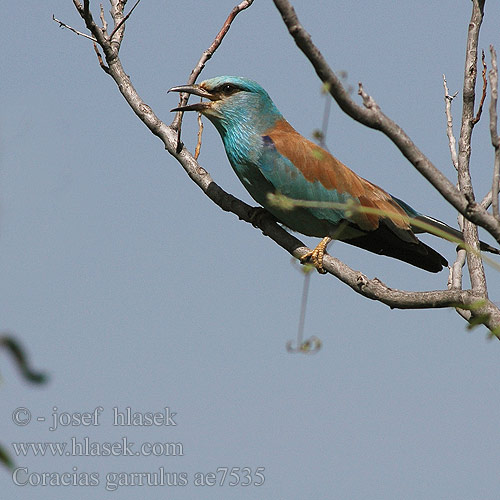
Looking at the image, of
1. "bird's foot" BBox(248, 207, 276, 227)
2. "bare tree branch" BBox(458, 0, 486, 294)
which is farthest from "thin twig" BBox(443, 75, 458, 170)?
"bird's foot" BBox(248, 207, 276, 227)

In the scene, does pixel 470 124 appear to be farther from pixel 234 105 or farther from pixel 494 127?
pixel 234 105

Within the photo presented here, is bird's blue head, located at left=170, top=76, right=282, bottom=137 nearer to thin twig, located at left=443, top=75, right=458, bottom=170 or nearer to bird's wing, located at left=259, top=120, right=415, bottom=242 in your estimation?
bird's wing, located at left=259, top=120, right=415, bottom=242

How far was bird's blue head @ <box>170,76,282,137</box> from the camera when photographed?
596 cm

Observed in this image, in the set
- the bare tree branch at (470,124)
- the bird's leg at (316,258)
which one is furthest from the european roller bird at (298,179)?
the bare tree branch at (470,124)

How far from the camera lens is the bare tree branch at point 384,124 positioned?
236 centimetres

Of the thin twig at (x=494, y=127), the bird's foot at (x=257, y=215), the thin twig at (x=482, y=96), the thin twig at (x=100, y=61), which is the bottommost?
the thin twig at (x=494, y=127)

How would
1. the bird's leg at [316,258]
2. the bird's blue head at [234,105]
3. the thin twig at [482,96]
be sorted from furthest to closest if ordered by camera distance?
the bird's blue head at [234,105] → the bird's leg at [316,258] → the thin twig at [482,96]

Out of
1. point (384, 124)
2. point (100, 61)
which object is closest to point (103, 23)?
point (100, 61)

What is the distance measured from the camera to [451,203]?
242 cm

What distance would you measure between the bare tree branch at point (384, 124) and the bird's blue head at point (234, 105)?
11.3ft

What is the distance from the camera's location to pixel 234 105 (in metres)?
6.01

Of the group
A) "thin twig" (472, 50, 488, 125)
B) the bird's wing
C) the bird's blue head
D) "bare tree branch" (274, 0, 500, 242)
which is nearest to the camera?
"bare tree branch" (274, 0, 500, 242)

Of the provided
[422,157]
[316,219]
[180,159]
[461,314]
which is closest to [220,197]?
[180,159]

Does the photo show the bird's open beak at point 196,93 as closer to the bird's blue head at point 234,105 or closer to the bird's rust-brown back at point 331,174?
the bird's blue head at point 234,105
